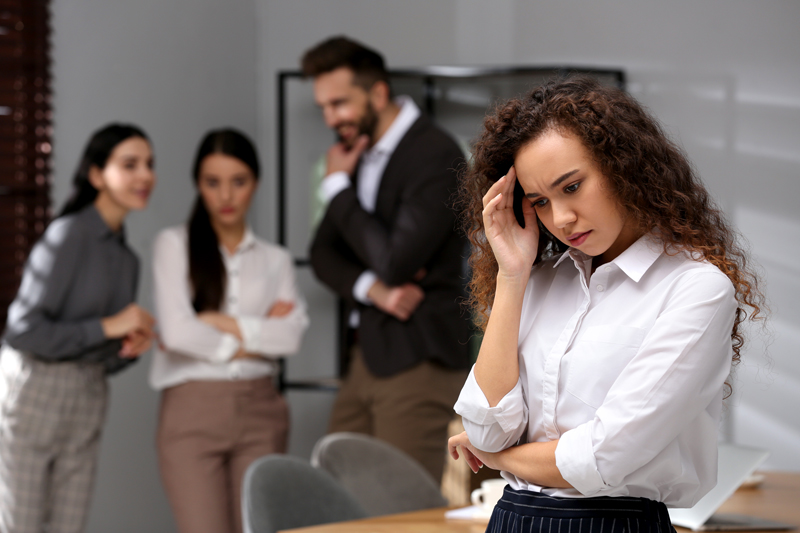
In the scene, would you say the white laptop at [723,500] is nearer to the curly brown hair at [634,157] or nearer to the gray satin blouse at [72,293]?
the curly brown hair at [634,157]

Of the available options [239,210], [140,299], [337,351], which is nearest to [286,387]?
[337,351]

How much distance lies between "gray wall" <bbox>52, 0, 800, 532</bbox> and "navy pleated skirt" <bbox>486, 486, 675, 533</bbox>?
253 centimetres

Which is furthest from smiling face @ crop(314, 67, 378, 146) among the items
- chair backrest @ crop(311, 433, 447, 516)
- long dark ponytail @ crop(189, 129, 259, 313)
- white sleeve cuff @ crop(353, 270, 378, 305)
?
chair backrest @ crop(311, 433, 447, 516)

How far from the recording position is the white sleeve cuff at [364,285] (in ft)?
10.00

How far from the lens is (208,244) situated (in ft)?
10.2

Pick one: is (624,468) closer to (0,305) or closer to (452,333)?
(452,333)

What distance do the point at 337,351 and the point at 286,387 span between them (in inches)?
20.3

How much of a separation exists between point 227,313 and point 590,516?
2194 millimetres

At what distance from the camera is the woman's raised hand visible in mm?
1276

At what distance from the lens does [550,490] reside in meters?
1.21

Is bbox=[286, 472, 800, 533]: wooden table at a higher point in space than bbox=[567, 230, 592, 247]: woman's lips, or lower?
lower

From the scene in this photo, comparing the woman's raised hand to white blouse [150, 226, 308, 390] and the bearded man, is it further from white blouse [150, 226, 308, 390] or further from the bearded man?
white blouse [150, 226, 308, 390]

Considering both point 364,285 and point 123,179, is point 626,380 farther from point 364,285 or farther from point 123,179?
point 123,179

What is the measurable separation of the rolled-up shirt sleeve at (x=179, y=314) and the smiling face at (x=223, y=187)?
0.19 meters
